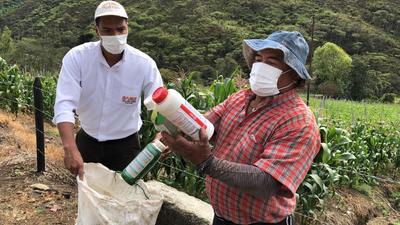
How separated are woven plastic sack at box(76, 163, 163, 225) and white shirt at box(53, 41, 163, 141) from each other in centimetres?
41

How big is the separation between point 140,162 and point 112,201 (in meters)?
0.35

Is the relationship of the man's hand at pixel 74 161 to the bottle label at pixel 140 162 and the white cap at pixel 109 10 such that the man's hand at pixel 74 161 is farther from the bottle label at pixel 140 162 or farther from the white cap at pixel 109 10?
the white cap at pixel 109 10

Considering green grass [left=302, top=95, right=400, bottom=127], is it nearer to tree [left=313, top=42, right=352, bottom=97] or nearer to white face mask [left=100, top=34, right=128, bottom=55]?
white face mask [left=100, top=34, right=128, bottom=55]

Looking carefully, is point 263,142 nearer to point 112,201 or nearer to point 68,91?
point 112,201

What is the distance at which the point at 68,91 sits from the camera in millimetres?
2475

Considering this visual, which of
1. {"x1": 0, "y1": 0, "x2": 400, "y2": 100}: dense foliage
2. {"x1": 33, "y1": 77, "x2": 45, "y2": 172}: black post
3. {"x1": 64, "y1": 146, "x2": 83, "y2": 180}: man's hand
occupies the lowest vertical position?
{"x1": 0, "y1": 0, "x2": 400, "y2": 100}: dense foliage

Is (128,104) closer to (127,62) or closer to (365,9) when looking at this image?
(127,62)

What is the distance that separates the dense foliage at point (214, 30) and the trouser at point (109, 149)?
39.2 meters

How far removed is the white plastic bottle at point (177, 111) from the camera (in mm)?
1490

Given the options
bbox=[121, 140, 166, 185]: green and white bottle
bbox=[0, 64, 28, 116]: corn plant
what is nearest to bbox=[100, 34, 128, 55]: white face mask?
bbox=[121, 140, 166, 185]: green and white bottle

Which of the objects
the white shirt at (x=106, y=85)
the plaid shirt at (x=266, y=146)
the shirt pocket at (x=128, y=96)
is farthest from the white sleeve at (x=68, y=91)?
the plaid shirt at (x=266, y=146)

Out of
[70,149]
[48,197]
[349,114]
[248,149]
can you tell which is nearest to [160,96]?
[248,149]

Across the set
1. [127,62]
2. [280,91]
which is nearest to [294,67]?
[280,91]

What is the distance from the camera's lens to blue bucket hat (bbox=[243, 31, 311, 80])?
168 cm
